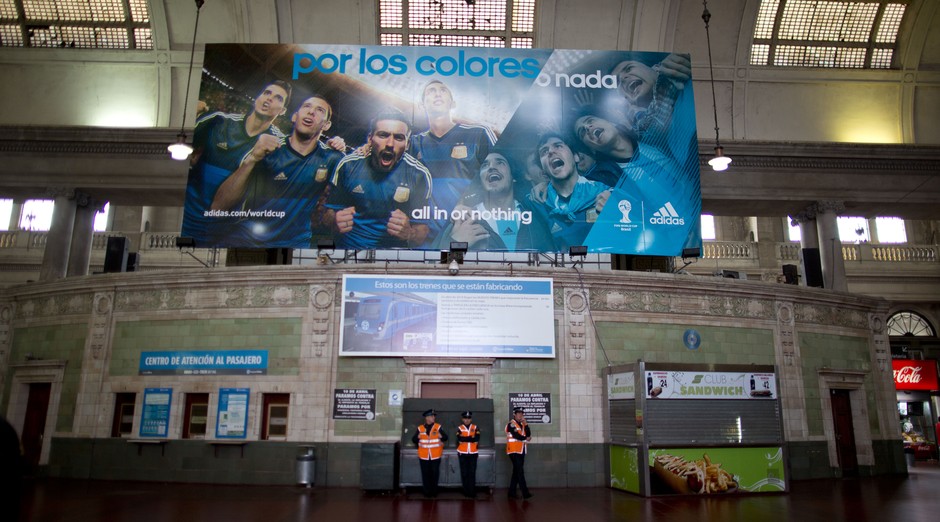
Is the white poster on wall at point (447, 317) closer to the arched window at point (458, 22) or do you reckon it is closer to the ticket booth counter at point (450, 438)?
the ticket booth counter at point (450, 438)

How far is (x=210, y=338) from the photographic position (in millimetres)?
14938

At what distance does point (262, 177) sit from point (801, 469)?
14.7 m

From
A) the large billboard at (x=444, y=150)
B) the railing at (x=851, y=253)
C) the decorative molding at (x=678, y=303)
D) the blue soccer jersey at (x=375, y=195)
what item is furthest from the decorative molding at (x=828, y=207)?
the blue soccer jersey at (x=375, y=195)

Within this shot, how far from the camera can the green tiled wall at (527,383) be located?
46.7 feet

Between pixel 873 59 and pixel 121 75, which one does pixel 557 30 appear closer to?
pixel 873 59

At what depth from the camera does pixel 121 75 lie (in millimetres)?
20312

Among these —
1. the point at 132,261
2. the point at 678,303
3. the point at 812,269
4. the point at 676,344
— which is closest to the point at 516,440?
the point at 676,344

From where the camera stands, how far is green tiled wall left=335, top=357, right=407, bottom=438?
14.1 metres

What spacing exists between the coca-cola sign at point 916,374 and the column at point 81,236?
2910 centimetres

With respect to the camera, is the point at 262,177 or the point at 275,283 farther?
the point at 262,177

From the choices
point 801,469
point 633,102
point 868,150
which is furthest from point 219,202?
point 868,150

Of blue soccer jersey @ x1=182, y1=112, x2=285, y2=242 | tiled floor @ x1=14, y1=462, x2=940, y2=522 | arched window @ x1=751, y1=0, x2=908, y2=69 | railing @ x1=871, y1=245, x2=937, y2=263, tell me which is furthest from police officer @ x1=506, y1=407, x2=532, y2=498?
railing @ x1=871, y1=245, x2=937, y2=263

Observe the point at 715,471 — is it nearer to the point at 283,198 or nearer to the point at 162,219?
the point at 283,198

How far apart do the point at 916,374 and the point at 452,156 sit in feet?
69.8
